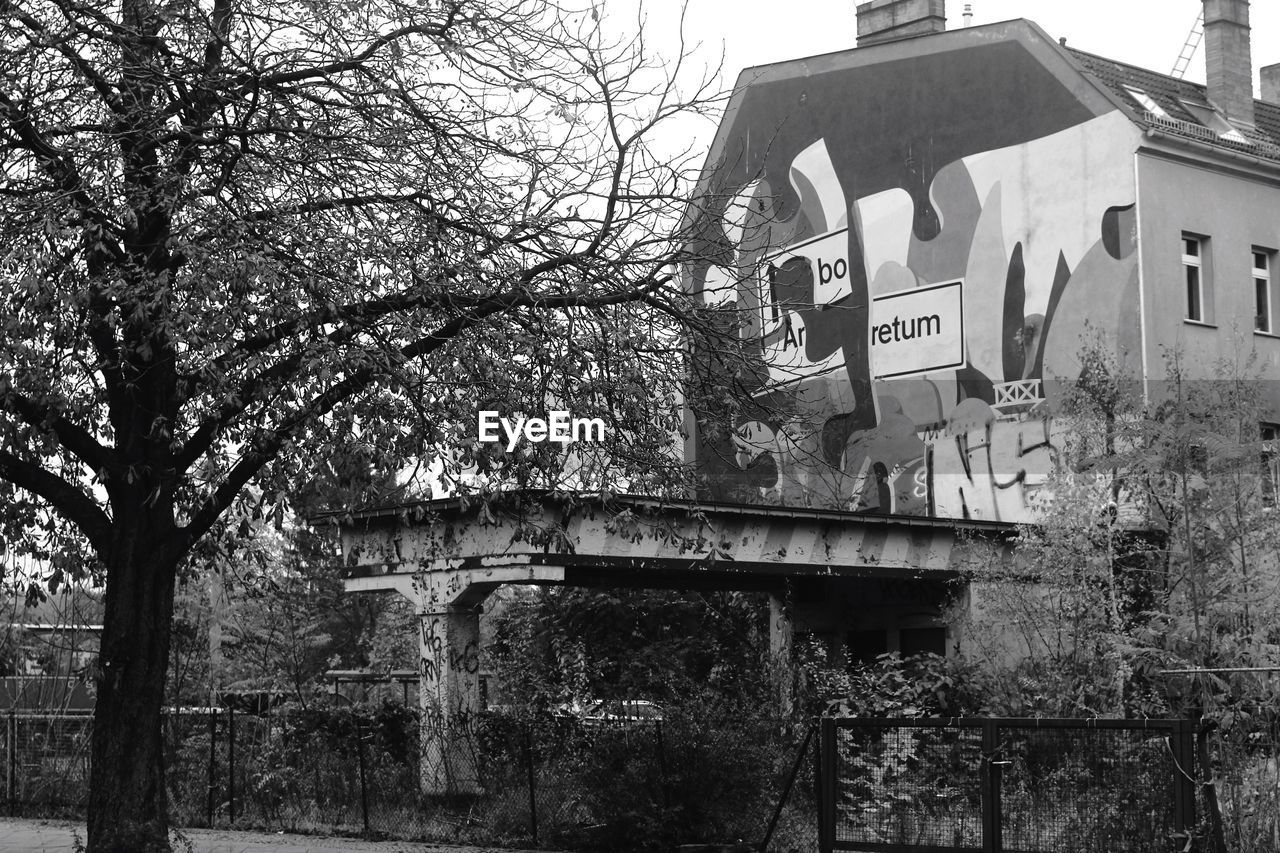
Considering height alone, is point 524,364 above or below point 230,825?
above

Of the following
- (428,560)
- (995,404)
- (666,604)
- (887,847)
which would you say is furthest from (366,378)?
(995,404)

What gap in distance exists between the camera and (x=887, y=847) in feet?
44.0

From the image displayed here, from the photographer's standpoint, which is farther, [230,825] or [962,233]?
[962,233]

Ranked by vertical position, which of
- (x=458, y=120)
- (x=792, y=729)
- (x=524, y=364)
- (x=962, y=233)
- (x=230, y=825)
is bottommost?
(x=230, y=825)

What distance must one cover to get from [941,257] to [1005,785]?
20.2 metres

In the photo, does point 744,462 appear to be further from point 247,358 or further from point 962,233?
point 247,358

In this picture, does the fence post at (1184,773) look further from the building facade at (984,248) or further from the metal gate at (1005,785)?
the building facade at (984,248)

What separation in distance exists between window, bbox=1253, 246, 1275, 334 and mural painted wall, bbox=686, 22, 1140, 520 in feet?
11.1

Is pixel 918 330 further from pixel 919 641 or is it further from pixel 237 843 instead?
pixel 237 843

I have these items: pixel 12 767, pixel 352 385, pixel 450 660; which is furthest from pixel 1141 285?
pixel 12 767

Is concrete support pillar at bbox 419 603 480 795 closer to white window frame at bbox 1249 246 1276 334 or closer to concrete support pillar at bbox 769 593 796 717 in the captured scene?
concrete support pillar at bbox 769 593 796 717

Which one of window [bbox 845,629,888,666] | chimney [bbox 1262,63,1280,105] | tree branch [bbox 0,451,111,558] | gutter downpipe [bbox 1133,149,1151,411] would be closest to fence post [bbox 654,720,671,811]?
tree branch [bbox 0,451,111,558]

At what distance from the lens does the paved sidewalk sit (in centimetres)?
1778

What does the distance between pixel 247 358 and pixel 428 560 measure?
8265 mm
